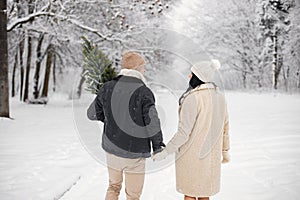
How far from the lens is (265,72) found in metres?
22.1

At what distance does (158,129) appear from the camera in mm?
3465

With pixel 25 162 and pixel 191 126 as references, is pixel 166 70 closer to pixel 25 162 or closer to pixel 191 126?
pixel 191 126

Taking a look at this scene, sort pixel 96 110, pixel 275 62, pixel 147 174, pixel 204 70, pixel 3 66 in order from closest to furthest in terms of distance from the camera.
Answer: pixel 204 70 < pixel 96 110 < pixel 147 174 < pixel 3 66 < pixel 275 62

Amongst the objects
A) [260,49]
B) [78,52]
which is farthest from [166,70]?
[260,49]

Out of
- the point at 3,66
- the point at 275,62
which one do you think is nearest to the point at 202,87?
the point at 3,66

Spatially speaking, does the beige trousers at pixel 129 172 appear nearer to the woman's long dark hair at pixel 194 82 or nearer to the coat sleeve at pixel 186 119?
the coat sleeve at pixel 186 119

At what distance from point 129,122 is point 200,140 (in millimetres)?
707

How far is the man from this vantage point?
3449 millimetres

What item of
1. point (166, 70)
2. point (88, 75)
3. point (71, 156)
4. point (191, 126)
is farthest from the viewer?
point (71, 156)

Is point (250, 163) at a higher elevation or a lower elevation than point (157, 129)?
lower

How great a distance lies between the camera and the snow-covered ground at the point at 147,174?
472 centimetres

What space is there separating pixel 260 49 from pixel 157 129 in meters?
20.7

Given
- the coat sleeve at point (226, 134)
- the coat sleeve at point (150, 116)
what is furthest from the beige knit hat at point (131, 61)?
the coat sleeve at point (226, 134)

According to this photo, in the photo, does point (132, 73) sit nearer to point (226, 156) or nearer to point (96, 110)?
point (96, 110)
